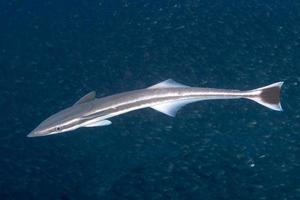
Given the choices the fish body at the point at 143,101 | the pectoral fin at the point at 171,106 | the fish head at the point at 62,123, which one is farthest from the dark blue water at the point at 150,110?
the fish head at the point at 62,123

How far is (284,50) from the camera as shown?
16.4 m

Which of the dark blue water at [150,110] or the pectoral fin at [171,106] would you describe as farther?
the dark blue water at [150,110]

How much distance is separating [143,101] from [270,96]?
2.20 m

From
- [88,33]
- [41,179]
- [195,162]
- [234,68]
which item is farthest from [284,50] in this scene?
[41,179]

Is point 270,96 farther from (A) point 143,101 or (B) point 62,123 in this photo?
(B) point 62,123

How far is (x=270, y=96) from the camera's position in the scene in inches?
307

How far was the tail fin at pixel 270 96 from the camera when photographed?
7.77m

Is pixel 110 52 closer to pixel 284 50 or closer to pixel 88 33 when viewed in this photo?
pixel 88 33

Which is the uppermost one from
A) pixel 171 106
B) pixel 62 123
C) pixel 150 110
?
pixel 150 110

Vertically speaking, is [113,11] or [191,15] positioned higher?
[113,11]

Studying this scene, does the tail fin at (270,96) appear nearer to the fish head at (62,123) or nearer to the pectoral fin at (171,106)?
the pectoral fin at (171,106)

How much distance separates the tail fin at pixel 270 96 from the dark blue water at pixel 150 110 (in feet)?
14.9

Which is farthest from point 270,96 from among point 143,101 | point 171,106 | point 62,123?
point 62,123

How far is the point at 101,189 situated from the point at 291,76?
7324 millimetres
